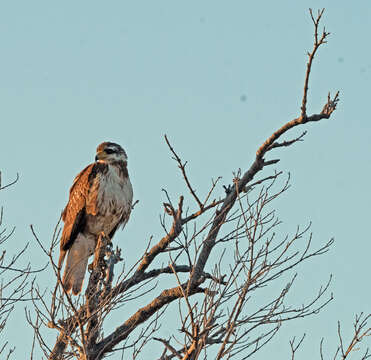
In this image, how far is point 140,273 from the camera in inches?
244

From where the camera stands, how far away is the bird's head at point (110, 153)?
896 cm

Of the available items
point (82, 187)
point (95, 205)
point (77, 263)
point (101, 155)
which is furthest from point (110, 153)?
point (77, 263)

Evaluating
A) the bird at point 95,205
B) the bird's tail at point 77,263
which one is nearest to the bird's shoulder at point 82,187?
the bird at point 95,205

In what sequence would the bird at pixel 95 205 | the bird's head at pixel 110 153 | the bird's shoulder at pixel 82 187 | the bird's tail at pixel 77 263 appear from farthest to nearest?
1. the bird's head at pixel 110 153
2. the bird's shoulder at pixel 82 187
3. the bird at pixel 95 205
4. the bird's tail at pixel 77 263

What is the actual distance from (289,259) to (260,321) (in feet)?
1.71

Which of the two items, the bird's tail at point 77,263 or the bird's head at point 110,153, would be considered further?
the bird's head at point 110,153

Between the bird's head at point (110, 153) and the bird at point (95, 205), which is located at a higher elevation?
the bird's head at point (110, 153)

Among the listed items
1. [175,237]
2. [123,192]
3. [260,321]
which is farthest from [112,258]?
[123,192]

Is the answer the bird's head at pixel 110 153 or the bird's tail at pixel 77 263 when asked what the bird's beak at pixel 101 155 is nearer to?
the bird's head at pixel 110 153

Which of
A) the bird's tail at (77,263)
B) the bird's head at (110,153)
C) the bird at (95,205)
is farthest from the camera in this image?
the bird's head at (110,153)

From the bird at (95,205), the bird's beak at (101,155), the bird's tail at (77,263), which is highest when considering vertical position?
the bird's beak at (101,155)

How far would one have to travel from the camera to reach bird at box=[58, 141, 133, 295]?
28.4ft

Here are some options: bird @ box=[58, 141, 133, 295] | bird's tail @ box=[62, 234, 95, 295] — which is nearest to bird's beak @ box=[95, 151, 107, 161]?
bird @ box=[58, 141, 133, 295]

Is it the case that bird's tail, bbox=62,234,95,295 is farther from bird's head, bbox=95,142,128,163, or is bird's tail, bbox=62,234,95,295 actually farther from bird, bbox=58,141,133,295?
bird's head, bbox=95,142,128,163
